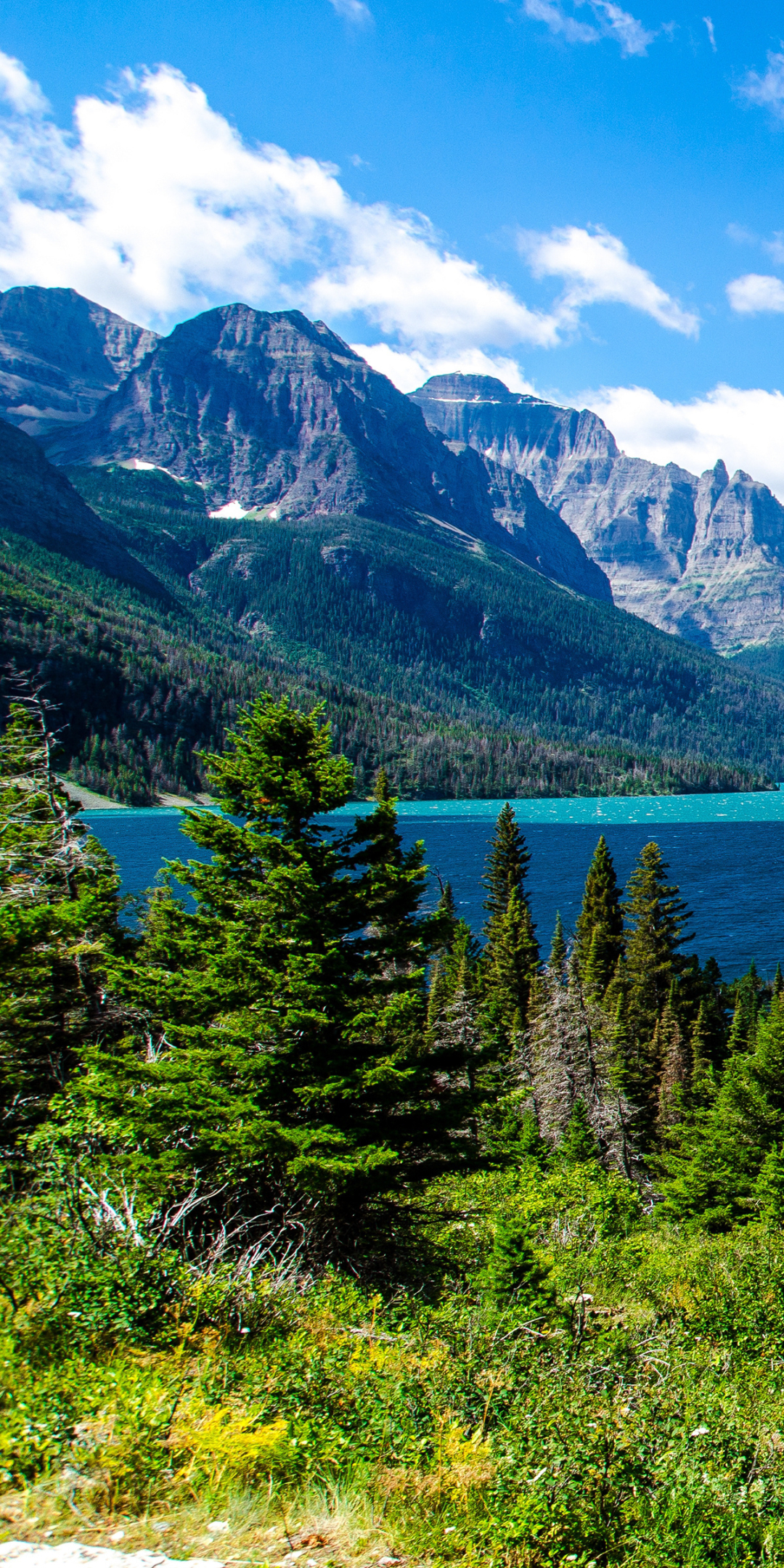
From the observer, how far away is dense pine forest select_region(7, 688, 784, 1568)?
480 cm

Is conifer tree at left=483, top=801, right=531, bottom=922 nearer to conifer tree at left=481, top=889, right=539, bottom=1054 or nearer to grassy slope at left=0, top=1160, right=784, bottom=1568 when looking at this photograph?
conifer tree at left=481, top=889, right=539, bottom=1054

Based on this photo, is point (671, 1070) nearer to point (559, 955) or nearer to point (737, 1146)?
point (737, 1146)

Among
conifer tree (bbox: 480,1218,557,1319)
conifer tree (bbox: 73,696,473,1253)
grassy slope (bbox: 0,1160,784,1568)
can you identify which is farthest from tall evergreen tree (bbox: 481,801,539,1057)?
grassy slope (bbox: 0,1160,784,1568)

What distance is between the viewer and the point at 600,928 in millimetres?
55469

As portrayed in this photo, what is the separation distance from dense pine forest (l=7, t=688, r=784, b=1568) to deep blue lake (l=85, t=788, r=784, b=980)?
4732 centimetres

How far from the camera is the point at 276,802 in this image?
14555 millimetres

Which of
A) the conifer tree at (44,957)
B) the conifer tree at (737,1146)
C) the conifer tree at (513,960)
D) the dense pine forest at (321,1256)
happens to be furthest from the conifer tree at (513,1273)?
the conifer tree at (513,960)

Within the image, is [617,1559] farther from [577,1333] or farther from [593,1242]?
[593,1242]

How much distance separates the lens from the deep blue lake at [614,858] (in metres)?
84.2

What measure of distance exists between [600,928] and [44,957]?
44.7 meters

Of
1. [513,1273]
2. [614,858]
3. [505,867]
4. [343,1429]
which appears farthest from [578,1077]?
[614,858]

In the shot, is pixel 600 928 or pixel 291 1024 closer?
pixel 291 1024

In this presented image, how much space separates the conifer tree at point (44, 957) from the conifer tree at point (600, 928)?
38.1 m

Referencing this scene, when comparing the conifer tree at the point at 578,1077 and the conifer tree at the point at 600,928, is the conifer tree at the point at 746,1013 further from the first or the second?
the conifer tree at the point at 600,928
